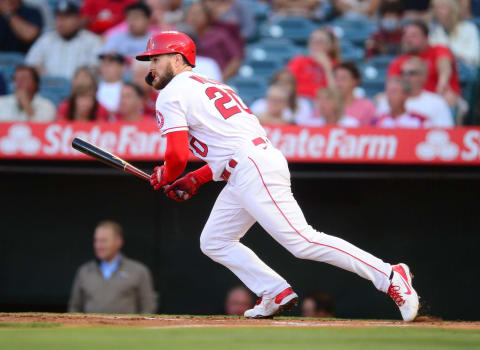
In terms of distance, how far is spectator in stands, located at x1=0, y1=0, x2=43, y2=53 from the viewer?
9531 millimetres

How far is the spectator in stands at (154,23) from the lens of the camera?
9.45 m

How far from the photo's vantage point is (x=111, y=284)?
7.12 m

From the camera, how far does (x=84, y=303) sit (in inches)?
285

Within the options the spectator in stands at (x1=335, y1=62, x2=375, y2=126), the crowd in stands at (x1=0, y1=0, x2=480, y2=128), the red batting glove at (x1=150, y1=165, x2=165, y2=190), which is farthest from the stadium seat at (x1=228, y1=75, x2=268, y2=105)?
the red batting glove at (x1=150, y1=165, x2=165, y2=190)

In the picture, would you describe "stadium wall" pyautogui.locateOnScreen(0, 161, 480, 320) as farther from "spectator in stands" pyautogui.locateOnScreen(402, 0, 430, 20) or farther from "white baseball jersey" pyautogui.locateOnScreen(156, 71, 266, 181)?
"white baseball jersey" pyautogui.locateOnScreen(156, 71, 266, 181)

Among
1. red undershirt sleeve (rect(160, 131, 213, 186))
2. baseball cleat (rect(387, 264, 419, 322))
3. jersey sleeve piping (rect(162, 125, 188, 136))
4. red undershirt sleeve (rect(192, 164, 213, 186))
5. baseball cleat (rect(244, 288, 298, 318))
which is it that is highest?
jersey sleeve piping (rect(162, 125, 188, 136))

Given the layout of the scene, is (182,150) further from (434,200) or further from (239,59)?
(239,59)

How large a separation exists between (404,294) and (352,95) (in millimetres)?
3920

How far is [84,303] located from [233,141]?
2902mm

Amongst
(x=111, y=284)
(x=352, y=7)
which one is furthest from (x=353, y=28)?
(x=111, y=284)

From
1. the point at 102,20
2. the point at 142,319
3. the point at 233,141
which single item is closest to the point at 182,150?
the point at 233,141

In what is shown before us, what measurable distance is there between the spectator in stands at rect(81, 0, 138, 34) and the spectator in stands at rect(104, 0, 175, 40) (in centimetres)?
10

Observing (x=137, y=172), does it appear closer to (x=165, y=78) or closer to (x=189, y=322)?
(x=165, y=78)

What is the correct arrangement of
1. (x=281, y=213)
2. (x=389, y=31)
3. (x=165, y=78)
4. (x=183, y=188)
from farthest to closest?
(x=389, y=31)
(x=183, y=188)
(x=165, y=78)
(x=281, y=213)
